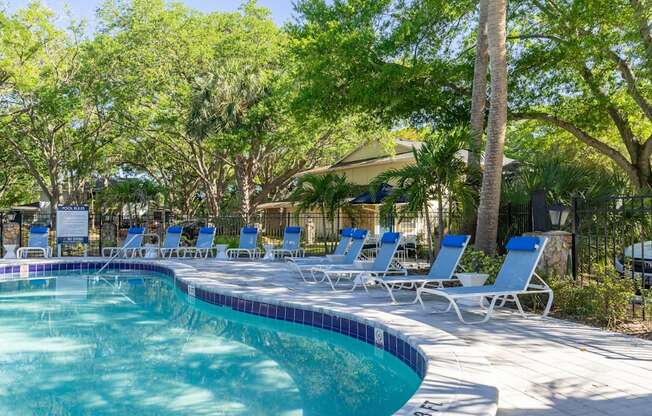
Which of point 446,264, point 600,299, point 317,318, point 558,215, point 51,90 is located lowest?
point 317,318

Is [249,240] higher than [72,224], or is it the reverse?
[72,224]

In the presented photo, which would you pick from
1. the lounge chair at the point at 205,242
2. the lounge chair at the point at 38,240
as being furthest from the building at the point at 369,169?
the lounge chair at the point at 38,240

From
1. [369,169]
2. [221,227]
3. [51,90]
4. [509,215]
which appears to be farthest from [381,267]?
[369,169]

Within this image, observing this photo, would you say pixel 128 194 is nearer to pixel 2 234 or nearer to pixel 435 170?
pixel 2 234

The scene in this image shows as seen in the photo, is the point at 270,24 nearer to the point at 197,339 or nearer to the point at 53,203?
the point at 53,203

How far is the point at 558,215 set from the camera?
30.6ft

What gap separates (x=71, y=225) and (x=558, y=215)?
1521cm

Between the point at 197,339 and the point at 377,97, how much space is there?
23.4 feet

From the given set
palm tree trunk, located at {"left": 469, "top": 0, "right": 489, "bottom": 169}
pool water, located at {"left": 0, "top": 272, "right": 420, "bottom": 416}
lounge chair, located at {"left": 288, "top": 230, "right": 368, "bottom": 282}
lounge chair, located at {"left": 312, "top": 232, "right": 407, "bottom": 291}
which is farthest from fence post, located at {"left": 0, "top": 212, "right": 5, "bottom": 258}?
palm tree trunk, located at {"left": 469, "top": 0, "right": 489, "bottom": 169}

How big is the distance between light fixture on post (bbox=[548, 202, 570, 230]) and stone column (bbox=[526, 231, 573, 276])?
72 centimetres

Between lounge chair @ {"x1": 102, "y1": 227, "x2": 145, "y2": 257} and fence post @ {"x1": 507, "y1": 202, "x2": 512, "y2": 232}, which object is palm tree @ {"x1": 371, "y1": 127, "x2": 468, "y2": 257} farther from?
lounge chair @ {"x1": 102, "y1": 227, "x2": 145, "y2": 257}

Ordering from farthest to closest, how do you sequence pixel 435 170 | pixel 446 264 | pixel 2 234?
pixel 2 234 < pixel 435 170 < pixel 446 264

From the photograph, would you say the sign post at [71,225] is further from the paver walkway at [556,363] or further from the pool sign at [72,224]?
the paver walkway at [556,363]

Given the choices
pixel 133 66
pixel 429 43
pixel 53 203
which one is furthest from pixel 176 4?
pixel 429 43
